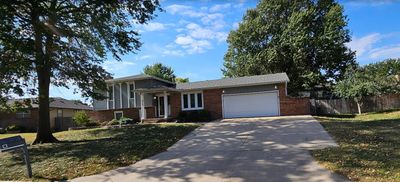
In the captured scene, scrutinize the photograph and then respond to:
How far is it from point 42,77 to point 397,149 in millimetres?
15316

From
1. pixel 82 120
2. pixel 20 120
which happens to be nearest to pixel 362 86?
pixel 82 120

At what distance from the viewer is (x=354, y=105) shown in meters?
31.2

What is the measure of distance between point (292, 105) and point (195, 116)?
6.96 meters

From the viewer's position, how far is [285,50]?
41156 mm

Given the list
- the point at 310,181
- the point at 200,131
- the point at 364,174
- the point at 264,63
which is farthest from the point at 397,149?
the point at 264,63

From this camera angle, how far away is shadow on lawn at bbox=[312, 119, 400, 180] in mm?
8273

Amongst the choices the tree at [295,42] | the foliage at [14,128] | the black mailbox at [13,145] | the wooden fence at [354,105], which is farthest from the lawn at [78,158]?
the tree at [295,42]

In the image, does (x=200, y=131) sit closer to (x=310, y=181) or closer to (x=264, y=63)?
(x=310, y=181)

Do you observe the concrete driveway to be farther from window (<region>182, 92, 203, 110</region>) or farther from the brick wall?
the brick wall

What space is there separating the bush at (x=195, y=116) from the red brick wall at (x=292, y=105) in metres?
5.40

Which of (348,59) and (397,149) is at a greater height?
(348,59)

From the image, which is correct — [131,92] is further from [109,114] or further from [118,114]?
[109,114]

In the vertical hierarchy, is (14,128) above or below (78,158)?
above

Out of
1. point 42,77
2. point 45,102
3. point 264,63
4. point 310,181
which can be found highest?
point 264,63
